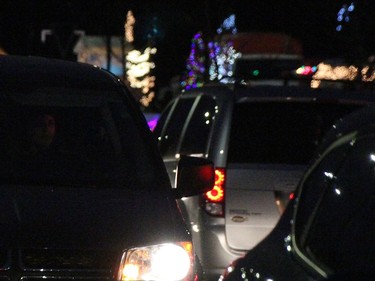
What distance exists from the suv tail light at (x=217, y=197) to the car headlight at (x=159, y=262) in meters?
3.42

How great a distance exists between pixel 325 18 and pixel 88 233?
19.6 m

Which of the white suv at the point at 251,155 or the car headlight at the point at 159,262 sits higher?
the car headlight at the point at 159,262

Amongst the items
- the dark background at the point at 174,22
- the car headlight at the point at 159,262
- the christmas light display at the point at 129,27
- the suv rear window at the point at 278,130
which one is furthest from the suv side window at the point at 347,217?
the christmas light display at the point at 129,27

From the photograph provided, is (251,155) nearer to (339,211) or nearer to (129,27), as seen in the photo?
(339,211)

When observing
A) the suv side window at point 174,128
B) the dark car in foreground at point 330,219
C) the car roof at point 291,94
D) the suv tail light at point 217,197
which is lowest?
the suv side window at point 174,128

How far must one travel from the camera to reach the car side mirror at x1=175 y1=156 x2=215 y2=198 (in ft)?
20.7

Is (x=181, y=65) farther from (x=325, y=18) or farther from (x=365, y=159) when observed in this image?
(x=365, y=159)

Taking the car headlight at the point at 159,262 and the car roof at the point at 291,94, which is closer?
the car headlight at the point at 159,262

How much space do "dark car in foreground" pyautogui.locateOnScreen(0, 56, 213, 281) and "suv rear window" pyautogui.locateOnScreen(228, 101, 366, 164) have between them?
2329 millimetres

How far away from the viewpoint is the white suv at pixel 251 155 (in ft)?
28.9

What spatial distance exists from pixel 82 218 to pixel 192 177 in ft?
3.69

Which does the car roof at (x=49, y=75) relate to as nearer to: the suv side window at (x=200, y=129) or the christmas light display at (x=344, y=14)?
the suv side window at (x=200, y=129)

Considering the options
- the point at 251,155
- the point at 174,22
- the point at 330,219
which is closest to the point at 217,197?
the point at 251,155

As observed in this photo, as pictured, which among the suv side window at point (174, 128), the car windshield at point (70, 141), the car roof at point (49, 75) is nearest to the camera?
the car windshield at point (70, 141)
